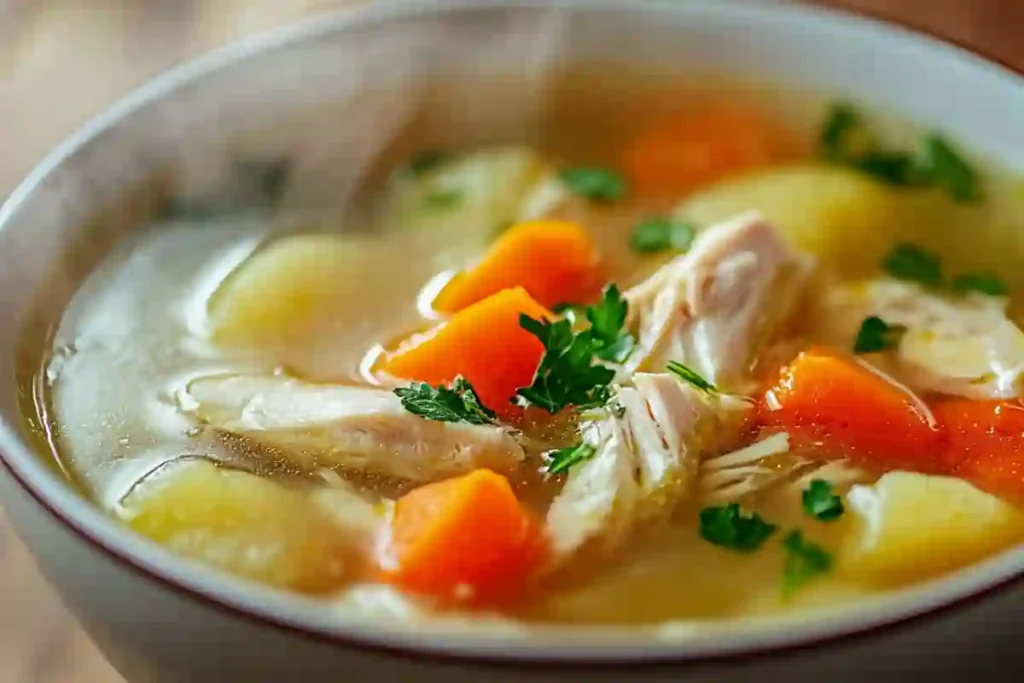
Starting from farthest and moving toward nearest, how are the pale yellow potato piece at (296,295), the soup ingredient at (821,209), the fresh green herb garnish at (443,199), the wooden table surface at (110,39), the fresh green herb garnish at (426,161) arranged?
the wooden table surface at (110,39) < the fresh green herb garnish at (426,161) < the fresh green herb garnish at (443,199) < the soup ingredient at (821,209) < the pale yellow potato piece at (296,295)

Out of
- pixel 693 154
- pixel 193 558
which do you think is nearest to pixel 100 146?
pixel 193 558

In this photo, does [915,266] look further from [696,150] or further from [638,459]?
[638,459]

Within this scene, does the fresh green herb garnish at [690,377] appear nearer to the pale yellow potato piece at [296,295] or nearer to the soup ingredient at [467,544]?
the soup ingredient at [467,544]

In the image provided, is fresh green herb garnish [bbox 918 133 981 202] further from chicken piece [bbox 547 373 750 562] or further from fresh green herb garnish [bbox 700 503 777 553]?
fresh green herb garnish [bbox 700 503 777 553]

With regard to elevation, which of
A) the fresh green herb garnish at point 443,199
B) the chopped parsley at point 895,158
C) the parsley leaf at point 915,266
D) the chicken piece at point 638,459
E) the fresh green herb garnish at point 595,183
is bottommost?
the parsley leaf at point 915,266

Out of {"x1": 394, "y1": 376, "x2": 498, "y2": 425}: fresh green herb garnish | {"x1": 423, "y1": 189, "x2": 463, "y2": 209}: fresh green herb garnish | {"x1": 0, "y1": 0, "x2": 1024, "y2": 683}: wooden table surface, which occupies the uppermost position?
{"x1": 0, "y1": 0, "x2": 1024, "y2": 683}: wooden table surface

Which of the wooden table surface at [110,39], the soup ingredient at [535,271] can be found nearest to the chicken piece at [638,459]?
the soup ingredient at [535,271]

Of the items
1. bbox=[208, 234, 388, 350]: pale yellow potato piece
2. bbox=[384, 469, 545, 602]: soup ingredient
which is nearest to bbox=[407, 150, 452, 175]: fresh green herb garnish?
bbox=[208, 234, 388, 350]: pale yellow potato piece
